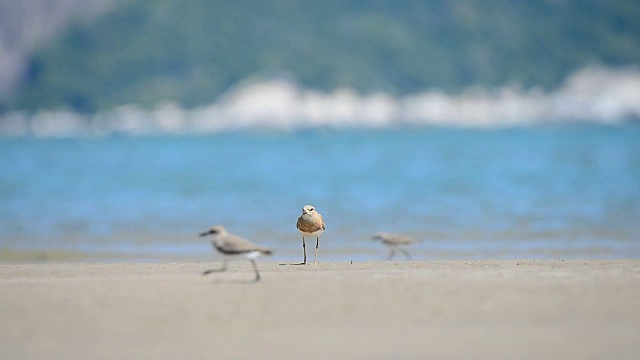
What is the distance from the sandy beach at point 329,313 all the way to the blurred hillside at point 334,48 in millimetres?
118007

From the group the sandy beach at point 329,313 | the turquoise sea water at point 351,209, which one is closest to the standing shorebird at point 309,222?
the sandy beach at point 329,313

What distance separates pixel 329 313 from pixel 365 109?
119 metres

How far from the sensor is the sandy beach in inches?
307

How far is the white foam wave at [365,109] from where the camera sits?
121125 mm

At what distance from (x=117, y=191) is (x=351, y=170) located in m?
10.9

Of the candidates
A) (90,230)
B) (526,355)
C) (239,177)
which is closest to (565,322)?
(526,355)

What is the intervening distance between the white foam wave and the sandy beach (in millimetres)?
108379

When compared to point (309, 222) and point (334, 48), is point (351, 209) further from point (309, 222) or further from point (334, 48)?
point (334, 48)

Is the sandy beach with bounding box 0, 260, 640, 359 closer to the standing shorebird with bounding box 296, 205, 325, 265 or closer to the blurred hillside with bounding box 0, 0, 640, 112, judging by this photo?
the standing shorebird with bounding box 296, 205, 325, 265

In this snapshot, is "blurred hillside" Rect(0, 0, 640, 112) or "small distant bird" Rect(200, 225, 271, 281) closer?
"small distant bird" Rect(200, 225, 271, 281)

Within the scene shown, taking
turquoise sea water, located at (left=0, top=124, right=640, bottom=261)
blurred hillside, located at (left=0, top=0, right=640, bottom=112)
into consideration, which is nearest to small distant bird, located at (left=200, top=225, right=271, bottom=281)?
turquoise sea water, located at (left=0, top=124, right=640, bottom=261)

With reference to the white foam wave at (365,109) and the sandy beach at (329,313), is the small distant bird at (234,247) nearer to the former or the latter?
the sandy beach at (329,313)

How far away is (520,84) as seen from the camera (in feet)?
418

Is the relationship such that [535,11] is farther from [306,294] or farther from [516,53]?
[306,294]
